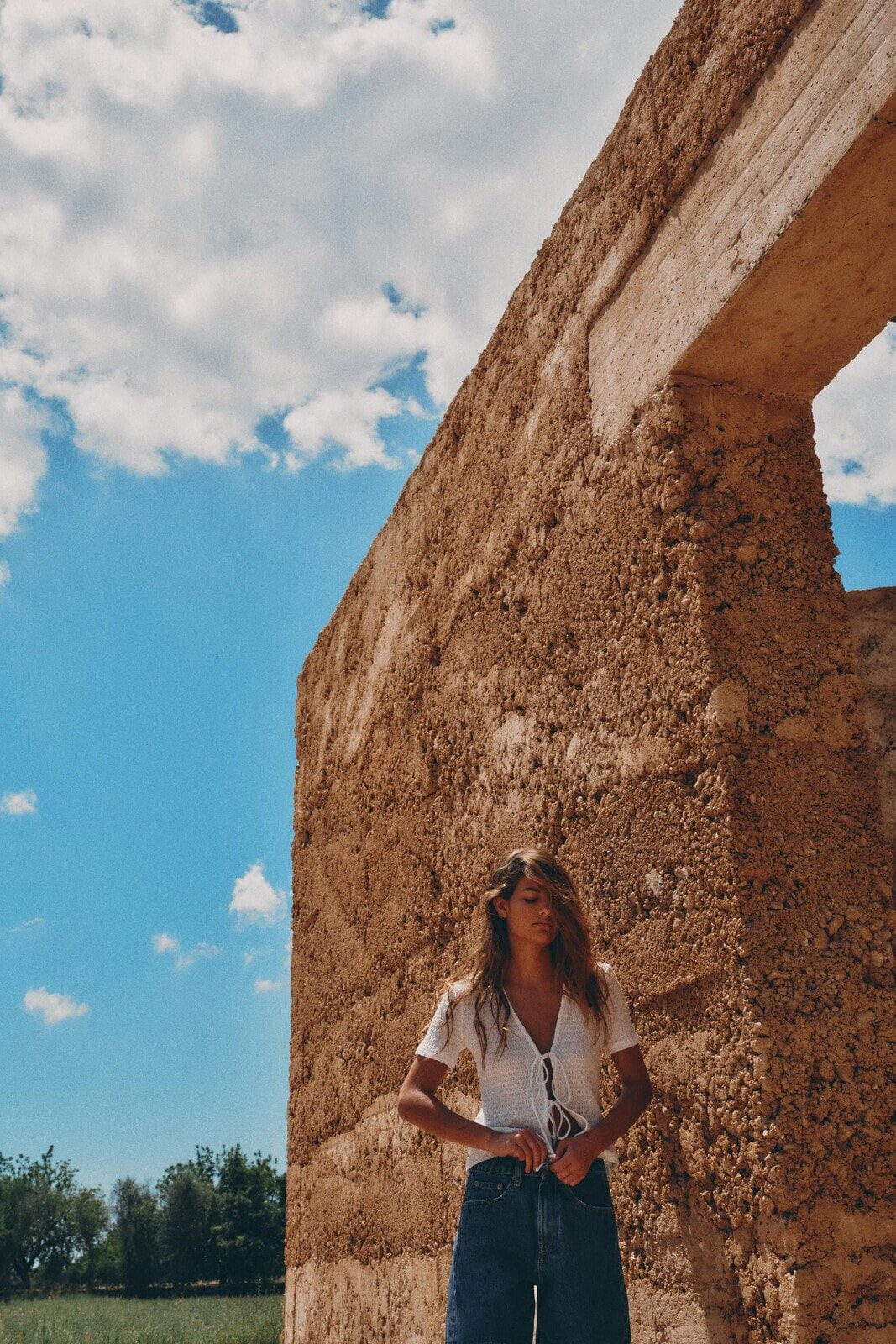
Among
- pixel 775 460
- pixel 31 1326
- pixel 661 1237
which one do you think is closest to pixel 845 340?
pixel 775 460

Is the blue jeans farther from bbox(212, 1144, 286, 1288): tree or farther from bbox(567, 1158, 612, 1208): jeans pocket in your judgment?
bbox(212, 1144, 286, 1288): tree

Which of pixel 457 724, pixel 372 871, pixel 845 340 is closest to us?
pixel 845 340

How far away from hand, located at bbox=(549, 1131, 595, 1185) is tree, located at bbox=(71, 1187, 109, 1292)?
32.8 metres

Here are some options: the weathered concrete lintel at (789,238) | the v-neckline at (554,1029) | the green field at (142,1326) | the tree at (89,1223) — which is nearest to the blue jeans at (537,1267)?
the v-neckline at (554,1029)

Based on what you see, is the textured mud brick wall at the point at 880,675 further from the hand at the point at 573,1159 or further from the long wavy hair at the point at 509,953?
the hand at the point at 573,1159

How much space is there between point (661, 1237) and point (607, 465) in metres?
1.59

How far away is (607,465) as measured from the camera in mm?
2645

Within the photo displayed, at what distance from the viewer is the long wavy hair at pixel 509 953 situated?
215cm

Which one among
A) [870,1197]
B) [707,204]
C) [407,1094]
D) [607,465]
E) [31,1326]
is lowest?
[31,1326]

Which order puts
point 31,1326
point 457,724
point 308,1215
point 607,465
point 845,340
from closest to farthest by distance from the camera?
point 845,340, point 607,465, point 457,724, point 308,1215, point 31,1326

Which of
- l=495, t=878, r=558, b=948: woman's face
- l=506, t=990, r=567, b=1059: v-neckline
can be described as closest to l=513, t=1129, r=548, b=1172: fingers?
l=506, t=990, r=567, b=1059: v-neckline

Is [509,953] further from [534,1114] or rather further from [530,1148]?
[530,1148]

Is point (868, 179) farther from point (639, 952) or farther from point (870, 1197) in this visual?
point (870, 1197)

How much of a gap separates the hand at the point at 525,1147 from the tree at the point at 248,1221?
27157 mm
